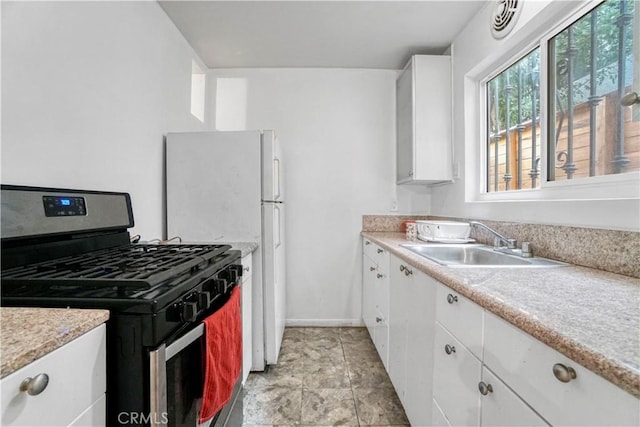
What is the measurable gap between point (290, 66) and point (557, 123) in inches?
84.3

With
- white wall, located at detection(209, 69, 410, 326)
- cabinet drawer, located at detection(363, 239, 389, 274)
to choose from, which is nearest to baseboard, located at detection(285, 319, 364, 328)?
white wall, located at detection(209, 69, 410, 326)

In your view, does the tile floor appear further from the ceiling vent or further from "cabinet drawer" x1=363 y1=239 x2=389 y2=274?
the ceiling vent

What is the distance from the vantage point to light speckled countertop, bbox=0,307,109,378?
1.50ft

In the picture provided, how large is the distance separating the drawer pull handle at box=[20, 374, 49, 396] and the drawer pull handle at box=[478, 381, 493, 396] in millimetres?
998

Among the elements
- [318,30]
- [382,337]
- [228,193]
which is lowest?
[382,337]

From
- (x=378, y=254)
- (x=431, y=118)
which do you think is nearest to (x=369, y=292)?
(x=378, y=254)

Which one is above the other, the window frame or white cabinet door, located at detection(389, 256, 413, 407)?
the window frame

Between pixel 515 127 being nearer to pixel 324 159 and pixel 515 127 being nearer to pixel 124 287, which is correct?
pixel 324 159

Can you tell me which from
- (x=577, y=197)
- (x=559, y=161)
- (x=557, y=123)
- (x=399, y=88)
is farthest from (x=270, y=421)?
(x=399, y=88)

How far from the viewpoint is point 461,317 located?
37.0 inches

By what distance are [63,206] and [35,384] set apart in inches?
32.5

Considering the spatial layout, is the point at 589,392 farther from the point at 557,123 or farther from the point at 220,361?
the point at 557,123

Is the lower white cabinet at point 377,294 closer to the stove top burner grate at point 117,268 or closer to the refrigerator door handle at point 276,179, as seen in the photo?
the refrigerator door handle at point 276,179

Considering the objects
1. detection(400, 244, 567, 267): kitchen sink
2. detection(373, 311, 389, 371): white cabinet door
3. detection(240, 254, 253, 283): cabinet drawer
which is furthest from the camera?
detection(373, 311, 389, 371): white cabinet door
